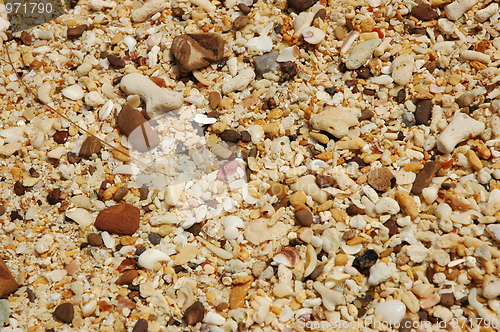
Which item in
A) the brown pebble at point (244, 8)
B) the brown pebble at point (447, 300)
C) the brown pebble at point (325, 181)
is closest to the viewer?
the brown pebble at point (447, 300)

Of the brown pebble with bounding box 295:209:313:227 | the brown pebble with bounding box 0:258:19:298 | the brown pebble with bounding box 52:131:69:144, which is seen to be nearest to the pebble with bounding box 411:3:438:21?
the brown pebble with bounding box 295:209:313:227

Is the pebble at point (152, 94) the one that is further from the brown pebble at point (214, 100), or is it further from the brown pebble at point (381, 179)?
the brown pebble at point (381, 179)

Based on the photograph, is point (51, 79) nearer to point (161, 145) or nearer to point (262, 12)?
point (161, 145)

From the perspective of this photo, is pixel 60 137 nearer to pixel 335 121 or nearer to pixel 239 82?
pixel 239 82

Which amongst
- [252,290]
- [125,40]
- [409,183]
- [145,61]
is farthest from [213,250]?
[125,40]

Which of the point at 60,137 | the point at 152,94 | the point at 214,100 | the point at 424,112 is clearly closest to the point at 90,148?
the point at 60,137

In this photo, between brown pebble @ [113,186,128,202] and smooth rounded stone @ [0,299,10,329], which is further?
brown pebble @ [113,186,128,202]

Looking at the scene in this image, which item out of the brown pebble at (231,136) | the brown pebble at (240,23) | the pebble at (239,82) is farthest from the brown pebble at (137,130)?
the brown pebble at (240,23)

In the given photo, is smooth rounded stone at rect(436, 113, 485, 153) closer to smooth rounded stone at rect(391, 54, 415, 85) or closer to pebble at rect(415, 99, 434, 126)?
pebble at rect(415, 99, 434, 126)
